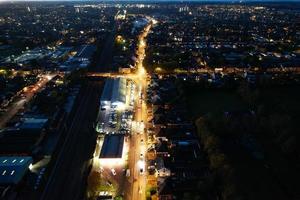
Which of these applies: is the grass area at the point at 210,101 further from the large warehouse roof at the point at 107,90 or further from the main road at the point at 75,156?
the main road at the point at 75,156

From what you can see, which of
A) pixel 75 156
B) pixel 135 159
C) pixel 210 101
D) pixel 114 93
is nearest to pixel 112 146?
pixel 135 159

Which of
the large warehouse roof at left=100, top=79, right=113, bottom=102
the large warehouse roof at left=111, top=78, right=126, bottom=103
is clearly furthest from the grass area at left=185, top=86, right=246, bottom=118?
the large warehouse roof at left=100, top=79, right=113, bottom=102

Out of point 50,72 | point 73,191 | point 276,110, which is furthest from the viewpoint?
point 50,72

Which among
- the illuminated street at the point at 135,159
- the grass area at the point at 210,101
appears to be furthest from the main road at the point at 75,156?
the grass area at the point at 210,101

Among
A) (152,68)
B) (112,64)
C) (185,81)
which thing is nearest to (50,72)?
(112,64)

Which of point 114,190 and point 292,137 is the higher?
point 292,137

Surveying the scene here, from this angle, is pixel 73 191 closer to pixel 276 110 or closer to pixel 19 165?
pixel 19 165
